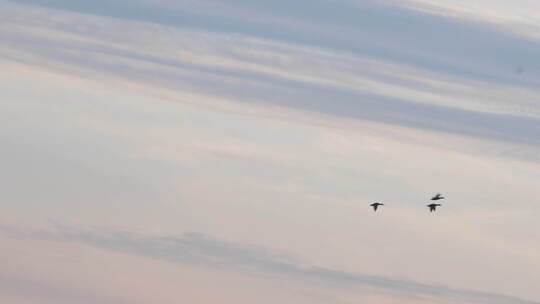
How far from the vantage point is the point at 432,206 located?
18938 cm

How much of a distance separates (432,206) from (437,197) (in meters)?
8.36

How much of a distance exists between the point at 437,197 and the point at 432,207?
1013cm

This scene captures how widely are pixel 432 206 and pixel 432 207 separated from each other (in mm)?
1789

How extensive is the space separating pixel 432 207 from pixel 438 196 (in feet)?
25.3

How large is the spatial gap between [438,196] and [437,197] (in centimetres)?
256

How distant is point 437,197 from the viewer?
18125 cm

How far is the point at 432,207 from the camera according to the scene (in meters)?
191

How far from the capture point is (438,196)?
18375cm
